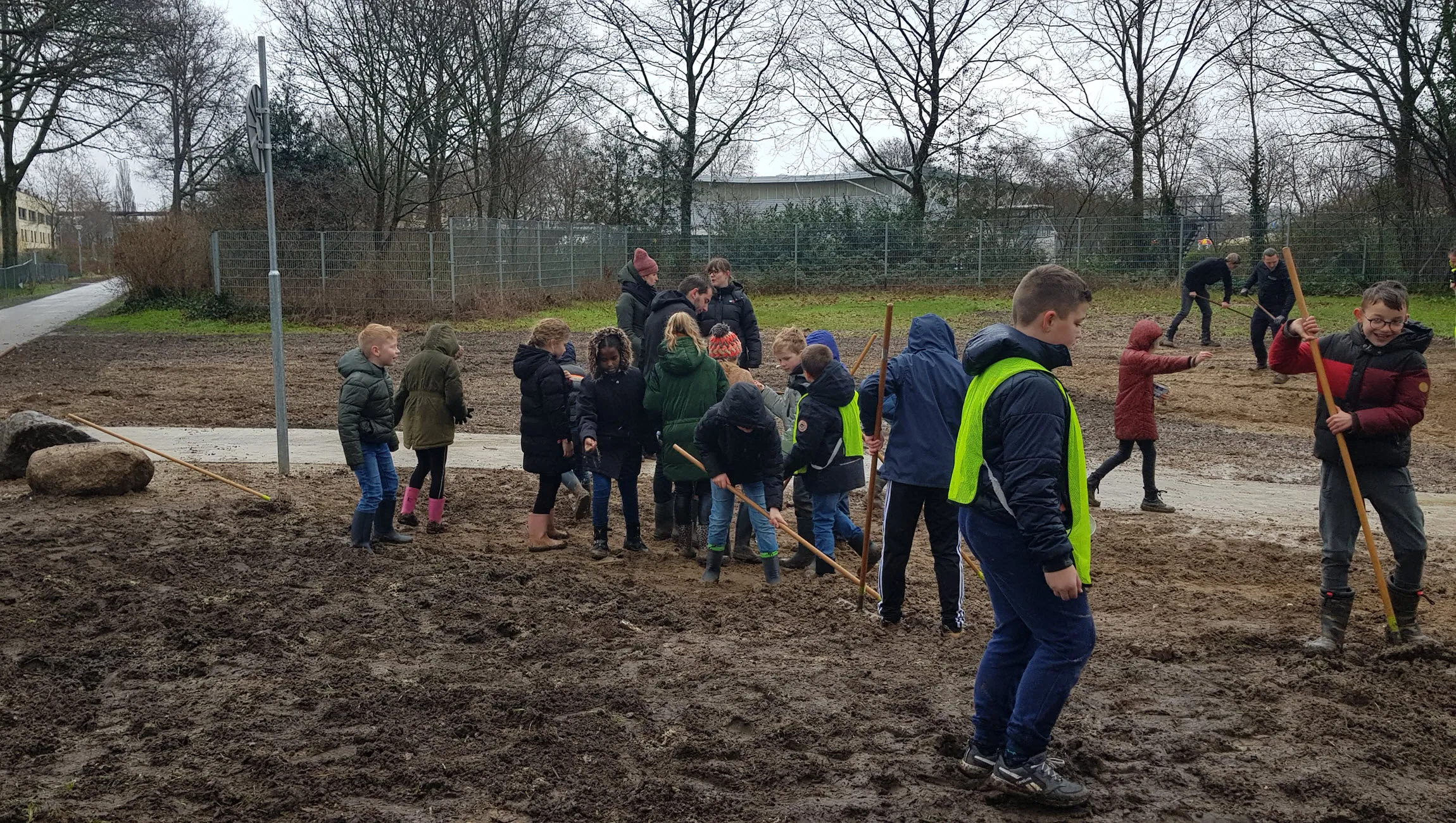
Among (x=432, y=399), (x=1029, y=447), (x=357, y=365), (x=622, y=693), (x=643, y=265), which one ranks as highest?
(x=643, y=265)

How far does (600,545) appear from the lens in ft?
26.1

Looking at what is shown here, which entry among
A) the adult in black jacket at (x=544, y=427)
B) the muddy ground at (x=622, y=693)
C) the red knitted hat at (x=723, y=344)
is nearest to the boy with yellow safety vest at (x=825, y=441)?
the muddy ground at (x=622, y=693)

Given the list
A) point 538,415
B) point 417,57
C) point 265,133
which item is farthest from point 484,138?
point 538,415

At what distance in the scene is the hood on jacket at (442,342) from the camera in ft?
27.6

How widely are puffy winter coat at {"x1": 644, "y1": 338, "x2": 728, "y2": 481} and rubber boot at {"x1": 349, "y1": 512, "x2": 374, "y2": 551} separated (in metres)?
2.05

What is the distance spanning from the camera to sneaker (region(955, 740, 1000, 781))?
14.4 ft

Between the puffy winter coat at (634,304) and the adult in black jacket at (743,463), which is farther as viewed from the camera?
the puffy winter coat at (634,304)

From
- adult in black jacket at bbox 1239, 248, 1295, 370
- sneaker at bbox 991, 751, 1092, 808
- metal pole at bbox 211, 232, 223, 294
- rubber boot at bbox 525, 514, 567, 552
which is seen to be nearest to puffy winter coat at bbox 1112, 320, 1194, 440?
rubber boot at bbox 525, 514, 567, 552

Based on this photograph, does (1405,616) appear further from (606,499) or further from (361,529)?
(361,529)

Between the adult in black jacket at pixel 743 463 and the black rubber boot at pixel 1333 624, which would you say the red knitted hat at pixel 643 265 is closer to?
the adult in black jacket at pixel 743 463

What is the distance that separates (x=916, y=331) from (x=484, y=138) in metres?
29.8

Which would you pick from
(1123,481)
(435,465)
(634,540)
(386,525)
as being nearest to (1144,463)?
(1123,481)

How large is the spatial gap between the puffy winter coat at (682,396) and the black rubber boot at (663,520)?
70 centimetres

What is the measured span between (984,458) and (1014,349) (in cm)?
40
